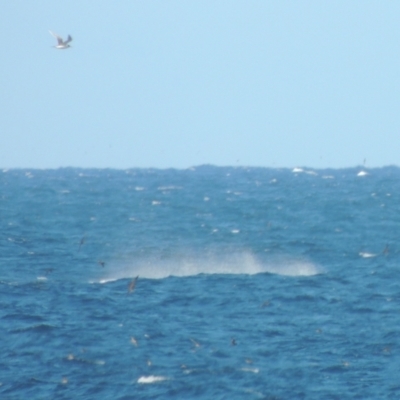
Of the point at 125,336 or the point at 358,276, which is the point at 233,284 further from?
the point at 125,336

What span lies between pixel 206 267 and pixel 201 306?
277 inches

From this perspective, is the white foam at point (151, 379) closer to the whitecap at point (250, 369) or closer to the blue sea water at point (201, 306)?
the blue sea water at point (201, 306)

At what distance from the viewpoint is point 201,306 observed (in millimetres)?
22125

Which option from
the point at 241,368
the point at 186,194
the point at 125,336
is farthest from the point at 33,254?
the point at 186,194

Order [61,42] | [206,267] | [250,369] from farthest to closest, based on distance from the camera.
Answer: [206,267], [61,42], [250,369]

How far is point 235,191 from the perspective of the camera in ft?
208

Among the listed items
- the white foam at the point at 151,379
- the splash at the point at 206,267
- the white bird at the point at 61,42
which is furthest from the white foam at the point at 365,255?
the white foam at the point at 151,379

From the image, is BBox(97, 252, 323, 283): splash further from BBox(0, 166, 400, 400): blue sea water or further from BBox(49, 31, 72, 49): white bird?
BBox(49, 31, 72, 49): white bird

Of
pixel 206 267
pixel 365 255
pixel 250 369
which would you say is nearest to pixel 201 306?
pixel 250 369

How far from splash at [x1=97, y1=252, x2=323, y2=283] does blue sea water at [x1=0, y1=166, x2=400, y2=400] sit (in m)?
0.08

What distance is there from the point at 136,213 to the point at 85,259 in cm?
1701

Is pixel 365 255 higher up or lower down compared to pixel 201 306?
higher up

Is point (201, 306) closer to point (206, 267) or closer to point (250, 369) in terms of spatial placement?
point (250, 369)

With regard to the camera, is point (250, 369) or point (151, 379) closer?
point (151, 379)
